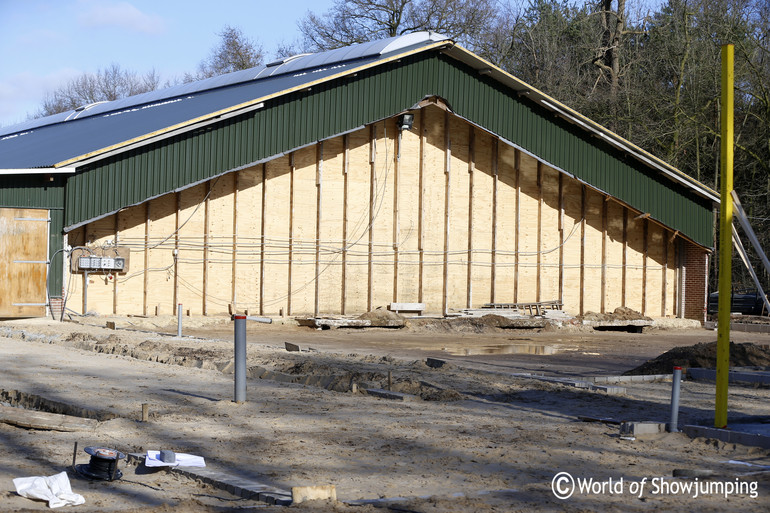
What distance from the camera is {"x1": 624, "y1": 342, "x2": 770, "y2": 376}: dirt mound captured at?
60.8 ft

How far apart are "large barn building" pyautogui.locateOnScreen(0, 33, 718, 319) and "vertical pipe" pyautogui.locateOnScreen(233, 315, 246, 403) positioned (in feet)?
47.1

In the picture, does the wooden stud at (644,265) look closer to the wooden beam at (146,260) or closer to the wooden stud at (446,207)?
the wooden stud at (446,207)

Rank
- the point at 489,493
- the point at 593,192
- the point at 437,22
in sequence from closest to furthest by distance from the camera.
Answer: the point at 489,493
the point at 593,192
the point at 437,22

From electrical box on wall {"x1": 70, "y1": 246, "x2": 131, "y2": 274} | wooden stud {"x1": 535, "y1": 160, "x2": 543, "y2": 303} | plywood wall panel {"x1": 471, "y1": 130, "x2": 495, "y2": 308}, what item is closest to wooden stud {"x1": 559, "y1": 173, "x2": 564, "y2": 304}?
wooden stud {"x1": 535, "y1": 160, "x2": 543, "y2": 303}

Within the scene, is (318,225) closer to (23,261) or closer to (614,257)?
(23,261)

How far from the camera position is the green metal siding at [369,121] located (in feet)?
84.9

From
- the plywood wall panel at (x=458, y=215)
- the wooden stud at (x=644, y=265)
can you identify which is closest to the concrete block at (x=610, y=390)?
the plywood wall panel at (x=458, y=215)

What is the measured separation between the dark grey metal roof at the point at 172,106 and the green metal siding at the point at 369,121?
0.61 m

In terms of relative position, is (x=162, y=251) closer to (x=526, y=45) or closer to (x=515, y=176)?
(x=515, y=176)

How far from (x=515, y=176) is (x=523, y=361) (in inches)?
579

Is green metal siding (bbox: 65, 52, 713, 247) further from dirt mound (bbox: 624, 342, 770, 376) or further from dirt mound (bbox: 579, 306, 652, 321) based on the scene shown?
dirt mound (bbox: 624, 342, 770, 376)

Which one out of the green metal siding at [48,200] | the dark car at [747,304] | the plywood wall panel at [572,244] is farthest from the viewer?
the dark car at [747,304]

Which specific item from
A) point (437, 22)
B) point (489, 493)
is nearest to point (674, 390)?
point (489, 493)

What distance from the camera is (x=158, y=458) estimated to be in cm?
828
